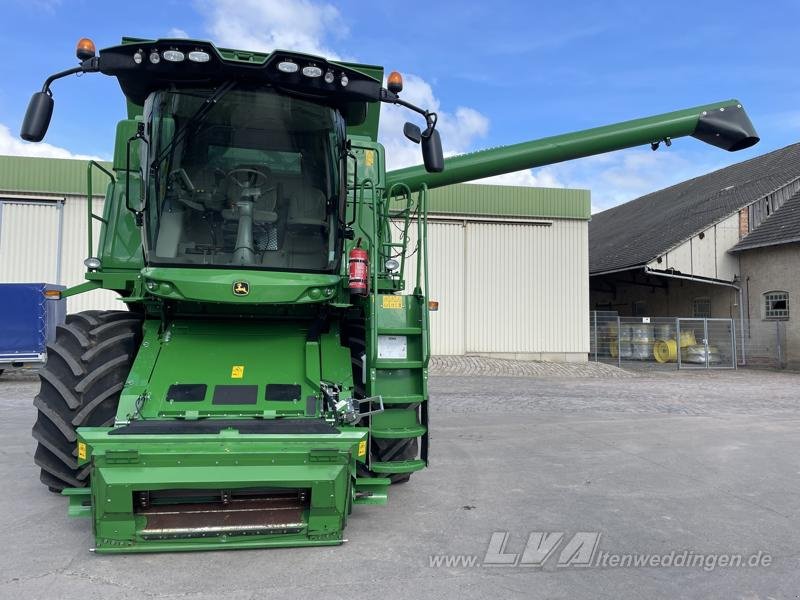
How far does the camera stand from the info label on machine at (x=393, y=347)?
4.57 metres

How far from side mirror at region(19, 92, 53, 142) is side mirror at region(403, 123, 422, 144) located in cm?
247

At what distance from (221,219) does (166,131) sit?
76 cm

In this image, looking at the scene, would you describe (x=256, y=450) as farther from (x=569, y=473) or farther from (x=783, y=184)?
(x=783, y=184)

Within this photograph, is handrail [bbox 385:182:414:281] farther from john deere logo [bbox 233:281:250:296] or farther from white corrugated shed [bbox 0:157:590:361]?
white corrugated shed [bbox 0:157:590:361]

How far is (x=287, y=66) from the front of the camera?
430 centimetres

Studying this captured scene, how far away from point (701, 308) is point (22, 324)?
23.4 meters

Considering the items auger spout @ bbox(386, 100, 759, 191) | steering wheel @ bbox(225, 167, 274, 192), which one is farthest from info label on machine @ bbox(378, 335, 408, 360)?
auger spout @ bbox(386, 100, 759, 191)

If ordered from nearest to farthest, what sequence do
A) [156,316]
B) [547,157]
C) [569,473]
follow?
[156,316] → [569,473] → [547,157]

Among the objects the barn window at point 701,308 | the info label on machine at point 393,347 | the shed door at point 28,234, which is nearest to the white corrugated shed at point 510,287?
the barn window at point 701,308

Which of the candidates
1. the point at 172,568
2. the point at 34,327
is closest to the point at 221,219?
the point at 172,568

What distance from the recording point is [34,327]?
15.5 m

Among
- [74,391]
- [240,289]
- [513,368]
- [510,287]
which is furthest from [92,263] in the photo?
[510,287]

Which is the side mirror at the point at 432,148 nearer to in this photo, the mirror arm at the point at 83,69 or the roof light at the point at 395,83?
the roof light at the point at 395,83

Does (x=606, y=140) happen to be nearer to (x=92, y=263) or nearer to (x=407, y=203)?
(x=407, y=203)
